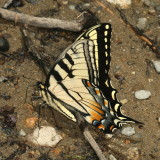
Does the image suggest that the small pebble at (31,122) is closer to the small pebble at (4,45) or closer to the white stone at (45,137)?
the white stone at (45,137)

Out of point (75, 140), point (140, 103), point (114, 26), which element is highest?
point (114, 26)

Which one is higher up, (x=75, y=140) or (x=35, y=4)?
(x=35, y=4)

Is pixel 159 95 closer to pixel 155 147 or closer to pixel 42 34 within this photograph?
pixel 155 147

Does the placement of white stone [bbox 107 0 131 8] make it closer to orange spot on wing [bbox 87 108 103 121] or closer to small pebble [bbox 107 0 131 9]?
small pebble [bbox 107 0 131 9]

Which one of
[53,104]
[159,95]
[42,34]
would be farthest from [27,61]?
[159,95]

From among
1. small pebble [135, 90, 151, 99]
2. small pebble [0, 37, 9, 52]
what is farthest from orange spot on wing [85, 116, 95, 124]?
small pebble [0, 37, 9, 52]

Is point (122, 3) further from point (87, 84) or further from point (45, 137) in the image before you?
point (45, 137)

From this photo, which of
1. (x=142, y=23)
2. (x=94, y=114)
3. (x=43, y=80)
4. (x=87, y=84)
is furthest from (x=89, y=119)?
(x=142, y=23)
